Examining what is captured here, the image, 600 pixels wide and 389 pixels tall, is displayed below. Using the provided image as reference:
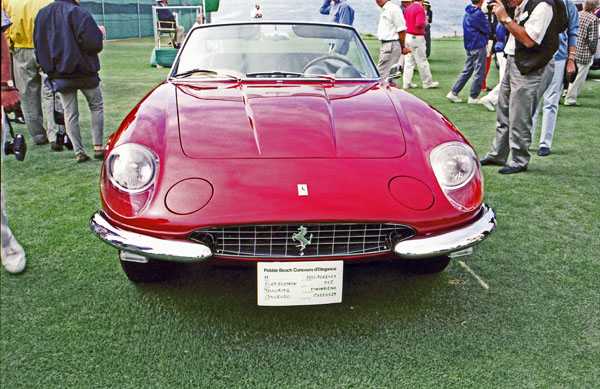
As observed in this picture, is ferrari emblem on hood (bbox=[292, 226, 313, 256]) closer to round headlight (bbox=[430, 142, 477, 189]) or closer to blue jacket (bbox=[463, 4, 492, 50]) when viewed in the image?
round headlight (bbox=[430, 142, 477, 189])

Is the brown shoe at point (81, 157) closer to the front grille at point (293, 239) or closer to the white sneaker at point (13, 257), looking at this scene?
the white sneaker at point (13, 257)

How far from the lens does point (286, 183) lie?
2193 millimetres

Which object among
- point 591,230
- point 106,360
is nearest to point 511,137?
point 591,230

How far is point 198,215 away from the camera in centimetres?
209

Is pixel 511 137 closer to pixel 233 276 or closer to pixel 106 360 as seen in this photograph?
pixel 233 276

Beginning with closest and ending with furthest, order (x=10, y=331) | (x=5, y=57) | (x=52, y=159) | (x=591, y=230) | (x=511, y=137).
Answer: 1. (x=10, y=331)
2. (x=5, y=57)
3. (x=591, y=230)
4. (x=511, y=137)
5. (x=52, y=159)

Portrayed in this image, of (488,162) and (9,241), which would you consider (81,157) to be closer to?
(9,241)

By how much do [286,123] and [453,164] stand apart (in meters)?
0.81

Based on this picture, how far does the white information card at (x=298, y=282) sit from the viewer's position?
2117 millimetres

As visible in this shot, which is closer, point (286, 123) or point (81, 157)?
point (286, 123)

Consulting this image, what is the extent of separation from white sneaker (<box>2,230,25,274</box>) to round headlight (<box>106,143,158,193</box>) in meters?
0.89

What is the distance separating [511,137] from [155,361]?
380 cm

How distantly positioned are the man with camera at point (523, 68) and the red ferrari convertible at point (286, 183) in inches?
75.6

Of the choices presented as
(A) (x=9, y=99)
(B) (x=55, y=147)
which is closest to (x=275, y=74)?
(A) (x=9, y=99)
